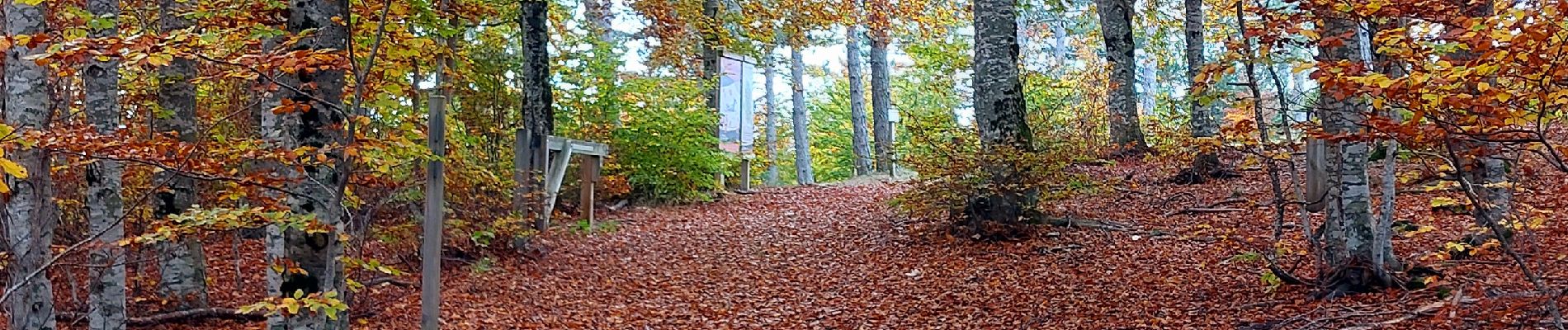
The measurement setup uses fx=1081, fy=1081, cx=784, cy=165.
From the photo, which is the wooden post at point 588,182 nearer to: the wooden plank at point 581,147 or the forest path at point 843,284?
the wooden plank at point 581,147

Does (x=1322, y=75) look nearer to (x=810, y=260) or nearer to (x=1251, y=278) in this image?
(x=1251, y=278)

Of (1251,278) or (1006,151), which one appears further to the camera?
(1006,151)

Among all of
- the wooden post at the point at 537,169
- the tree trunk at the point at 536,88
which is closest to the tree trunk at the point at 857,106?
the tree trunk at the point at 536,88

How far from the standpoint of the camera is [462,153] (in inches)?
324

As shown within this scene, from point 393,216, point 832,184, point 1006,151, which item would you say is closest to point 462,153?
point 393,216

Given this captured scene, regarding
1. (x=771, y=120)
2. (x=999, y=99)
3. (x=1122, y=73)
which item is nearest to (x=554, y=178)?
(x=999, y=99)

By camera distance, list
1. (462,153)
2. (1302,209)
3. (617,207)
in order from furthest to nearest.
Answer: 1. (617,207)
2. (462,153)
3. (1302,209)

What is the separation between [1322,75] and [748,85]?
10.8m

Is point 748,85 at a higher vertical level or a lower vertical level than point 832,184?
higher

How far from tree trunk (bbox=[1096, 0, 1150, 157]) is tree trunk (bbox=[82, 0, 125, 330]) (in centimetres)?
981

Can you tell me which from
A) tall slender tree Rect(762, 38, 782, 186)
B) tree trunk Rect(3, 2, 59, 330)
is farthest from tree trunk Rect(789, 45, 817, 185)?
tree trunk Rect(3, 2, 59, 330)

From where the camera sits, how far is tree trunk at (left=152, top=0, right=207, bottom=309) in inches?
256

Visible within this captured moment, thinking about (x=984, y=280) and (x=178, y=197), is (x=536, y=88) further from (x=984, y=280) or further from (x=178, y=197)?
(x=984, y=280)

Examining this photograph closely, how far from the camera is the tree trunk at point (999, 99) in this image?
877 centimetres
